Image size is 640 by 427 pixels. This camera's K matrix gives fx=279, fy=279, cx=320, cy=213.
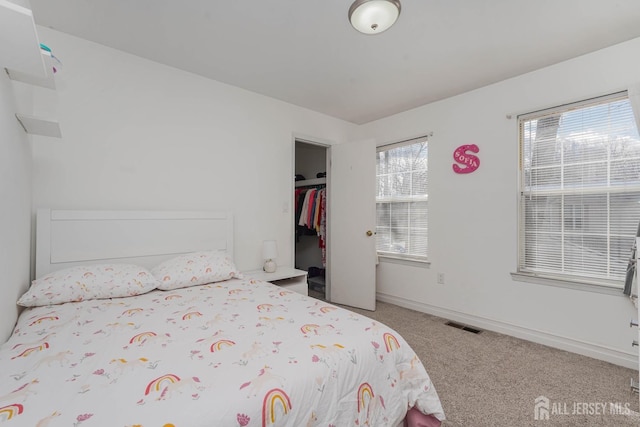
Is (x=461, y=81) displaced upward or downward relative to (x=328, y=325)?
upward

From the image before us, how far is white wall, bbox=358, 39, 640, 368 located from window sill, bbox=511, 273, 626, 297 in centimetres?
4

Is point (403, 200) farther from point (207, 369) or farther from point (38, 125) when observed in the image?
point (38, 125)

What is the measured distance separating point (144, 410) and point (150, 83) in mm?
2508

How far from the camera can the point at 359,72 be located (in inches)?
101

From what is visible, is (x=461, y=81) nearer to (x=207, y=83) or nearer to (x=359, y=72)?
(x=359, y=72)

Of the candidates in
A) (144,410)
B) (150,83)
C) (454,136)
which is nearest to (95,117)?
(150,83)

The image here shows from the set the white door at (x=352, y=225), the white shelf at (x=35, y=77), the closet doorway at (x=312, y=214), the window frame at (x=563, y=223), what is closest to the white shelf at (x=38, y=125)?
the white shelf at (x=35, y=77)

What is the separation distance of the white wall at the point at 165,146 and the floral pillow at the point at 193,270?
0.54m

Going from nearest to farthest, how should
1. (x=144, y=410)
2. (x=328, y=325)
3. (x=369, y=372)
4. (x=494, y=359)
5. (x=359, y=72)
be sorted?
(x=144, y=410) → (x=369, y=372) → (x=328, y=325) → (x=494, y=359) → (x=359, y=72)

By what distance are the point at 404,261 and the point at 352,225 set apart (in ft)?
2.55

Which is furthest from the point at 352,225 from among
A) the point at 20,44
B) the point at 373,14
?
the point at 20,44

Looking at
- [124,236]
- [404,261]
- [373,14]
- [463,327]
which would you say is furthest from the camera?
[404,261]

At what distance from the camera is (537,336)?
2.47 meters

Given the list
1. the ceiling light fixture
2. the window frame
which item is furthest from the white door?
the ceiling light fixture
